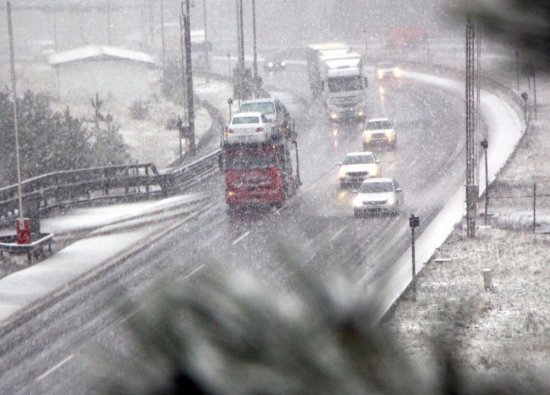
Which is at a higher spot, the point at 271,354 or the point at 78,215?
the point at 271,354

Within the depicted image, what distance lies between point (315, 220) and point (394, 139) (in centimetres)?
1656

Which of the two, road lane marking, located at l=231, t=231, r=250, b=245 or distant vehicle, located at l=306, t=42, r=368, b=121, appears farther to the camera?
distant vehicle, located at l=306, t=42, r=368, b=121

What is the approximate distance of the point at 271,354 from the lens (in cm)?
164

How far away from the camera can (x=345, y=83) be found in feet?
181

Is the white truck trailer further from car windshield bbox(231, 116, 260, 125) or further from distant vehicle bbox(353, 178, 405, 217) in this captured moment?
distant vehicle bbox(353, 178, 405, 217)

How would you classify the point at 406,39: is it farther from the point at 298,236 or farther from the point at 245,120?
the point at 298,236

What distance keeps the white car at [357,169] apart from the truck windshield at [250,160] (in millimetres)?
6430

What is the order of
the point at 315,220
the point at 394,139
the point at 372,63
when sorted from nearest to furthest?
the point at 315,220, the point at 394,139, the point at 372,63

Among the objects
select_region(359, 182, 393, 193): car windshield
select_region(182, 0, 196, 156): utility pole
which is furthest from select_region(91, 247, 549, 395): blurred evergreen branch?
select_region(182, 0, 196, 156): utility pole

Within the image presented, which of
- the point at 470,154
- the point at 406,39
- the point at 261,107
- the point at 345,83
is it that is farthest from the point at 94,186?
the point at 406,39

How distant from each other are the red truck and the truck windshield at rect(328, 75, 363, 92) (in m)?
21.1

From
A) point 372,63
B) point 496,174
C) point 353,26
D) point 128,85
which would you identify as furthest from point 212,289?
point 353,26

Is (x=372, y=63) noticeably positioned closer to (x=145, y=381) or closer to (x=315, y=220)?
(x=315, y=220)

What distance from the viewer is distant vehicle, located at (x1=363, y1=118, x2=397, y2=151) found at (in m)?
48.0
